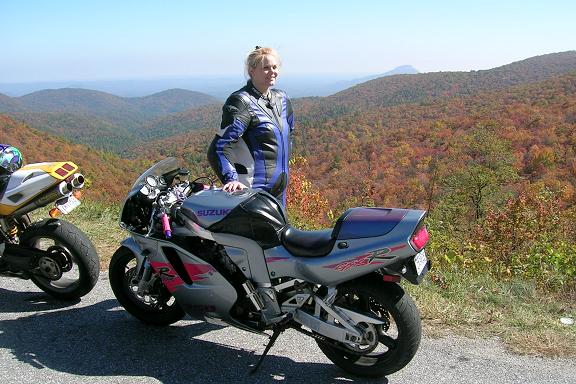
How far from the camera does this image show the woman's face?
3590mm

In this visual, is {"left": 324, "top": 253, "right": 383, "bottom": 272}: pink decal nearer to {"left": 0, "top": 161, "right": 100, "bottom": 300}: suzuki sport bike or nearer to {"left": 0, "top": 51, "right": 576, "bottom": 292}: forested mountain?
{"left": 0, "top": 51, "right": 576, "bottom": 292}: forested mountain

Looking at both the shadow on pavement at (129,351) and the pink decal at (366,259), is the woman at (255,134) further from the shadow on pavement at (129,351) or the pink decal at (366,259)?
the shadow on pavement at (129,351)

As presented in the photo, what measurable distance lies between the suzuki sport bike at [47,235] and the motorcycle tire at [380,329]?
228 cm

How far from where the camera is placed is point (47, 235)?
417 cm

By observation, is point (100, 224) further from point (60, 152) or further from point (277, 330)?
point (60, 152)

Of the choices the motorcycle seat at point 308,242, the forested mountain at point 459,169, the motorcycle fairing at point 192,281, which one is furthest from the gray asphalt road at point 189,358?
the forested mountain at point 459,169

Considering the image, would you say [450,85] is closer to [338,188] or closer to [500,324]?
[338,188]

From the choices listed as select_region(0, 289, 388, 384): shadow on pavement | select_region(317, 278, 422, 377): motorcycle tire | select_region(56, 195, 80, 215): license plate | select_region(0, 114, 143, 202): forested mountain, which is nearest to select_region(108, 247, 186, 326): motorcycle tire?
select_region(0, 289, 388, 384): shadow on pavement

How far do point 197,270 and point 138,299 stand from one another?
83 cm

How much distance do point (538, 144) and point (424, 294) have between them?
5146 centimetres

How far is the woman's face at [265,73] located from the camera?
359 centimetres

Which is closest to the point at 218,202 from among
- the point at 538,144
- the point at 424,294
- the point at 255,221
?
the point at 255,221

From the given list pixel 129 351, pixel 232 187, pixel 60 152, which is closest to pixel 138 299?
pixel 129 351

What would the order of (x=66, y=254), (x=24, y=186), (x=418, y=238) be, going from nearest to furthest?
(x=418, y=238) → (x=24, y=186) → (x=66, y=254)
